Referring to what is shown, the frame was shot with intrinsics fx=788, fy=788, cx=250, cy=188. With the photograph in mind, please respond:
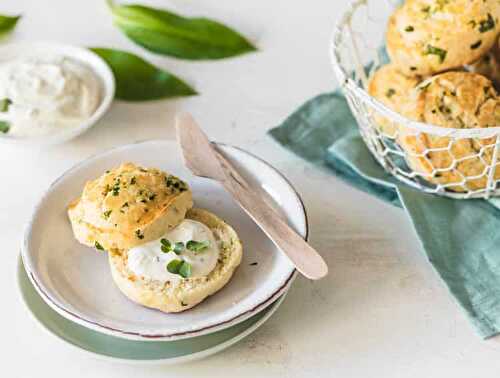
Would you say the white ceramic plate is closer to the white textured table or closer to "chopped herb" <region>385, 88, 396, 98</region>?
the white textured table

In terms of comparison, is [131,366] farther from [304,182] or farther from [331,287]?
[304,182]

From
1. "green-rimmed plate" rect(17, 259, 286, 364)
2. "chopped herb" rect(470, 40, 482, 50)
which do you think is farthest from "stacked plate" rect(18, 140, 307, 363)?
"chopped herb" rect(470, 40, 482, 50)

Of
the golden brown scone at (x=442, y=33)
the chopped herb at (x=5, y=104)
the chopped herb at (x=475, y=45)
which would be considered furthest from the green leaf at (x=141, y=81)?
the chopped herb at (x=475, y=45)

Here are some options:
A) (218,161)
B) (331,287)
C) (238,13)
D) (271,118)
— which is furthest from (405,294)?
(238,13)

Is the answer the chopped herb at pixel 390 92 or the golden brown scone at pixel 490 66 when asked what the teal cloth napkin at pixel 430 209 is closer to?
the chopped herb at pixel 390 92

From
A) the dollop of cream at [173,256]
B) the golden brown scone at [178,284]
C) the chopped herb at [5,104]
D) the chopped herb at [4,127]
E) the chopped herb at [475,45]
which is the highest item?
the chopped herb at [475,45]
